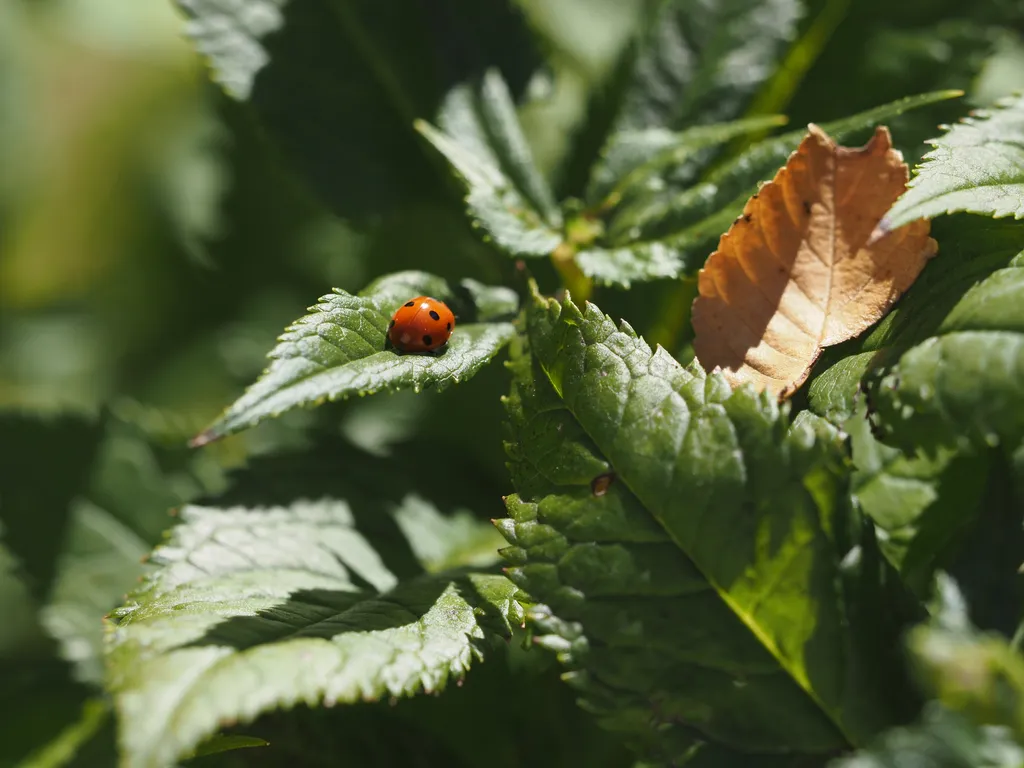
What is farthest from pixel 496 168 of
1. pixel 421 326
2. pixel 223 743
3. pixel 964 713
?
pixel 964 713

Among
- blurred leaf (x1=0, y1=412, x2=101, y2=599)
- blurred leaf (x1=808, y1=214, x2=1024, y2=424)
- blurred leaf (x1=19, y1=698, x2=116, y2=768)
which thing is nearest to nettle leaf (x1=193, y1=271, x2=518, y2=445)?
blurred leaf (x1=808, y1=214, x2=1024, y2=424)

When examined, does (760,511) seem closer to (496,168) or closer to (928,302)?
(928,302)

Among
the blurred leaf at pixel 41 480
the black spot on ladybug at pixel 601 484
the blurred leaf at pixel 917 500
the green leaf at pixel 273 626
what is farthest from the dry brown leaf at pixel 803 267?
the blurred leaf at pixel 41 480

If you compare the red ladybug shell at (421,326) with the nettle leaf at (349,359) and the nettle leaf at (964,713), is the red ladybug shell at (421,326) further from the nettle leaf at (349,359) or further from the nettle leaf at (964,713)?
the nettle leaf at (964,713)

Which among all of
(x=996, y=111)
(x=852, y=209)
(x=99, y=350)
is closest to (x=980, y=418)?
(x=852, y=209)

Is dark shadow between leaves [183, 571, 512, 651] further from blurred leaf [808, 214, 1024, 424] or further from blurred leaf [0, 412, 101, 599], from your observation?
blurred leaf [0, 412, 101, 599]

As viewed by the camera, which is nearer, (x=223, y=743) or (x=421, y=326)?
(x=223, y=743)

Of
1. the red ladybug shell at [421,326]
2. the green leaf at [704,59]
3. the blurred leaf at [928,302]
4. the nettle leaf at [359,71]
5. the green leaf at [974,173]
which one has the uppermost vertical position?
the nettle leaf at [359,71]
